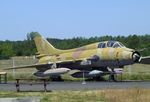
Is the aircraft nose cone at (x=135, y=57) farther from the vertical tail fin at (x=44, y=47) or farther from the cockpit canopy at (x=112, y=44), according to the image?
the vertical tail fin at (x=44, y=47)

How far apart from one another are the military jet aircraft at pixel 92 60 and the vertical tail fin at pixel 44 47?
0.49 meters

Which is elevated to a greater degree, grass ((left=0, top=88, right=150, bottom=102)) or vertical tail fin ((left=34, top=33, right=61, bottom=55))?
vertical tail fin ((left=34, top=33, right=61, bottom=55))

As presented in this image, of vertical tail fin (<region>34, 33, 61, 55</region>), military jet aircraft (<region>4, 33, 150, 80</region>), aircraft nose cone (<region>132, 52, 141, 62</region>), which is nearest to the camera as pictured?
aircraft nose cone (<region>132, 52, 141, 62</region>)

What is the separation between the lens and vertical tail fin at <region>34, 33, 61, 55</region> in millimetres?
46062

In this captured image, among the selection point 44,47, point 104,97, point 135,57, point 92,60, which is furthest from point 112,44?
point 104,97

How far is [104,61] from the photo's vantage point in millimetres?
38562

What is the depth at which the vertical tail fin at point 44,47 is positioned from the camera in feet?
151

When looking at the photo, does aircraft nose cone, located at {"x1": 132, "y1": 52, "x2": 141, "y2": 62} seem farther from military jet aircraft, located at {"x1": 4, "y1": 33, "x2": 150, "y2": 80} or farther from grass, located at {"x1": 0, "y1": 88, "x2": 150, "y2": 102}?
grass, located at {"x1": 0, "y1": 88, "x2": 150, "y2": 102}

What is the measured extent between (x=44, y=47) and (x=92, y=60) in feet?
28.2

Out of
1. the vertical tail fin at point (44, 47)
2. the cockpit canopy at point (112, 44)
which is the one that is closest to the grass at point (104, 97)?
the cockpit canopy at point (112, 44)

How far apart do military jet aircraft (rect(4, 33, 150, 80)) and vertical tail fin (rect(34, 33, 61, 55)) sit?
489 millimetres

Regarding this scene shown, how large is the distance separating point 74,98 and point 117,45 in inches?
762

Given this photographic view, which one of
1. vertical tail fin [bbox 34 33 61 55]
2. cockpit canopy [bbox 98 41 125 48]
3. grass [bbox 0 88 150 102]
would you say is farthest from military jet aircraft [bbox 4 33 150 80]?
grass [bbox 0 88 150 102]

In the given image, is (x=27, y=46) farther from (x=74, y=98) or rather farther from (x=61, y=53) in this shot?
(x=74, y=98)
